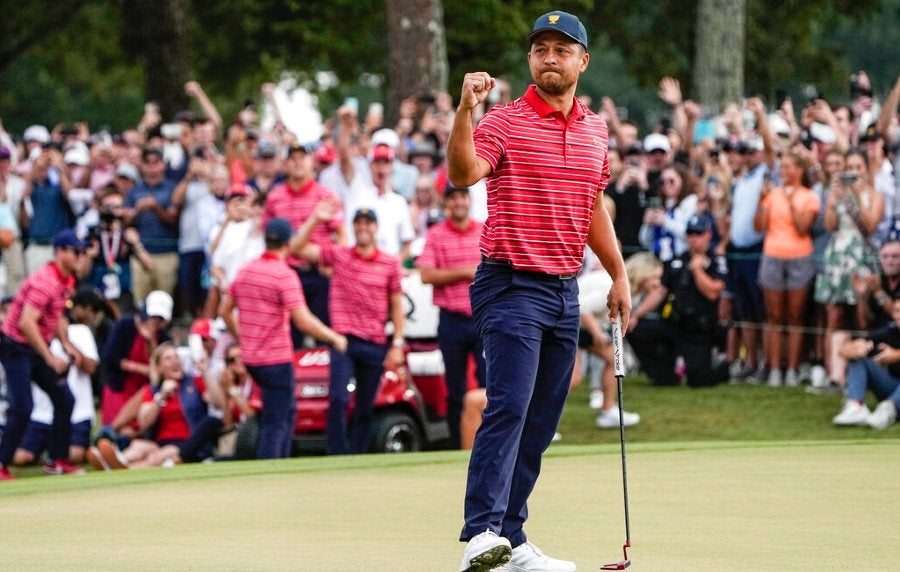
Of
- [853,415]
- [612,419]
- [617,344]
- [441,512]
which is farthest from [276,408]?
[617,344]

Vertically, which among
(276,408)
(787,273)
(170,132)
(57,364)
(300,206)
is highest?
(170,132)

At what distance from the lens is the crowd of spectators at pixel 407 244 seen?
1451 cm

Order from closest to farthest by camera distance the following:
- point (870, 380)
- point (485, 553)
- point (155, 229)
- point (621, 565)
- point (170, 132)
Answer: point (485, 553)
point (621, 565)
point (870, 380)
point (155, 229)
point (170, 132)

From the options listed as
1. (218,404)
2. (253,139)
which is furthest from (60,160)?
(218,404)

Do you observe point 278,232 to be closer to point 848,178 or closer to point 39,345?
point 39,345

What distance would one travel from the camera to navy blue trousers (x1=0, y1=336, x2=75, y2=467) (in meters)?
14.5

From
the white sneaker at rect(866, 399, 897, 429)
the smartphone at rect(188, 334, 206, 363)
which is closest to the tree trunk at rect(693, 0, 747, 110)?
the smartphone at rect(188, 334, 206, 363)

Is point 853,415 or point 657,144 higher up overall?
point 657,144

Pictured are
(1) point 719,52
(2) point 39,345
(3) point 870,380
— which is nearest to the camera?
(3) point 870,380

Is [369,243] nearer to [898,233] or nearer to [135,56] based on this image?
[898,233]

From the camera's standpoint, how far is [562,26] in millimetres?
6238

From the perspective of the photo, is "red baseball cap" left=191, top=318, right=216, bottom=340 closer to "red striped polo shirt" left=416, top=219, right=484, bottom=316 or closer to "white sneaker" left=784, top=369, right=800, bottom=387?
"red striped polo shirt" left=416, top=219, right=484, bottom=316

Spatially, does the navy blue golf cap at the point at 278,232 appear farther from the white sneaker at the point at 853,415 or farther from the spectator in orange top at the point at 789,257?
the spectator in orange top at the point at 789,257

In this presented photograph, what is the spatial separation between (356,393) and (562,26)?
7724 mm
